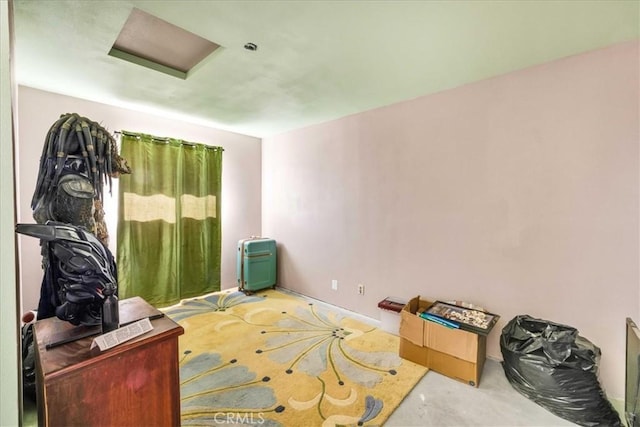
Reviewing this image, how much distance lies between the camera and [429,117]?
8.47ft

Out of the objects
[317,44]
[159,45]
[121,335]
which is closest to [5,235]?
[121,335]

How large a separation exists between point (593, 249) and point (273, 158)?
3685mm

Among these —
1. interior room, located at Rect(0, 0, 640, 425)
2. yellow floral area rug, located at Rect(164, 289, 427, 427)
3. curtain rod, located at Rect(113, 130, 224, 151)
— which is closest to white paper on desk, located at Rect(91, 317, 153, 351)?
interior room, located at Rect(0, 0, 640, 425)

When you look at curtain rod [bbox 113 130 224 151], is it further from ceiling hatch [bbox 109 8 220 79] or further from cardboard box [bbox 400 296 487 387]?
cardboard box [bbox 400 296 487 387]

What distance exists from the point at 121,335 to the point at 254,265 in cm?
288

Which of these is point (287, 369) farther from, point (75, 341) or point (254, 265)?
point (254, 265)

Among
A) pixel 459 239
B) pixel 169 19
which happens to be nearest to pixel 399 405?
pixel 459 239

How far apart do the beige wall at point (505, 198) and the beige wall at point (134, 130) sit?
4.69ft

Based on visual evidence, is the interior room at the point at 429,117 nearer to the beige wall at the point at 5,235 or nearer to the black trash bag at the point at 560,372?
the beige wall at the point at 5,235

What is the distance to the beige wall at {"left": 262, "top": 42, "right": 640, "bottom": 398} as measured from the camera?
178cm

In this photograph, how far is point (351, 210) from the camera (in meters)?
3.23

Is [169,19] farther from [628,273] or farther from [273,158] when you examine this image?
[628,273]

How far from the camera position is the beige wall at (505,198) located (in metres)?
1.78

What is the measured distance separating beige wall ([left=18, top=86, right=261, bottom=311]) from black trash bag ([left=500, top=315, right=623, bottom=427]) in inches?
139
